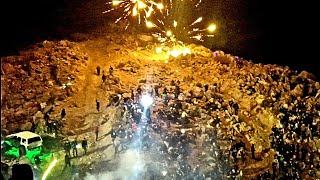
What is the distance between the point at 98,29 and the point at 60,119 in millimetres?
12066

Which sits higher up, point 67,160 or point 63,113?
point 63,113

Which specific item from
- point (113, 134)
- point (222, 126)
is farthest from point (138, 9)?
point (222, 126)

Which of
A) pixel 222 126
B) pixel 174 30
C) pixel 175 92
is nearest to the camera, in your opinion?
pixel 222 126

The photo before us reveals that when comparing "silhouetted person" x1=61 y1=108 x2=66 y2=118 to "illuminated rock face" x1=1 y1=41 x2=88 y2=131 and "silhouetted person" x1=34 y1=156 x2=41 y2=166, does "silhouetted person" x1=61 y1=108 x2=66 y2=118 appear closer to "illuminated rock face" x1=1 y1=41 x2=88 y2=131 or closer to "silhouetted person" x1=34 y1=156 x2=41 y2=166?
"illuminated rock face" x1=1 y1=41 x2=88 y2=131

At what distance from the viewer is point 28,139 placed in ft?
54.2

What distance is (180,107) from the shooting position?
19703 millimetres

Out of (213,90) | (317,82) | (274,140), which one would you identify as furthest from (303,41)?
(274,140)

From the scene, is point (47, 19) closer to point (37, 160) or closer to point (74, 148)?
point (74, 148)

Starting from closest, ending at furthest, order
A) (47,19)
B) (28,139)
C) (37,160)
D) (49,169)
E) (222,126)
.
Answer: (49,169), (37,160), (28,139), (222,126), (47,19)

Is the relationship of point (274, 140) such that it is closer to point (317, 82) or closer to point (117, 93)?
point (317, 82)

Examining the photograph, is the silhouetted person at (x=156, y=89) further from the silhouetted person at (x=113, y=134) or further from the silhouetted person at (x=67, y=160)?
the silhouetted person at (x=67, y=160)

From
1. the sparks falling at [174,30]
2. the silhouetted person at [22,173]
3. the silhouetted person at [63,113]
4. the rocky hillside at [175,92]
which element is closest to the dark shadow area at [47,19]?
the rocky hillside at [175,92]

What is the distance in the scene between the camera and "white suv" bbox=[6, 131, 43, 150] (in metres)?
16.5

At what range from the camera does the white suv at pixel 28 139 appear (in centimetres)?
1647
